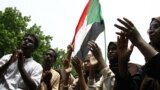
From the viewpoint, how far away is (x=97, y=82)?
552 cm

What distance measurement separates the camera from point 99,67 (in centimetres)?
555

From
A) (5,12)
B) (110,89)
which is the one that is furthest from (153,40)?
(5,12)

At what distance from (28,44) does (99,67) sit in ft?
4.79

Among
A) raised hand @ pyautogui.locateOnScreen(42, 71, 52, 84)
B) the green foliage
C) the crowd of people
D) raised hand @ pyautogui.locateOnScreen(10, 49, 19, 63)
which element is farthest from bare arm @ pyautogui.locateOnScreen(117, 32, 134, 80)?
the green foliage

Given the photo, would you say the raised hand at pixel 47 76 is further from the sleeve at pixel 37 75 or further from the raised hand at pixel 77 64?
the sleeve at pixel 37 75

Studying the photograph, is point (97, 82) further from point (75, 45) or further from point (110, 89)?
point (75, 45)

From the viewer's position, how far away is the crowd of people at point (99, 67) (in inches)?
150

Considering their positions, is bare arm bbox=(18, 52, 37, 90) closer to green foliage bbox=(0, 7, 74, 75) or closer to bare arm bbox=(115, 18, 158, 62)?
bare arm bbox=(115, 18, 158, 62)

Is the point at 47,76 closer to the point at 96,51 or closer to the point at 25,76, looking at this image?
the point at 25,76

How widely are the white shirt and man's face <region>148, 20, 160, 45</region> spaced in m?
2.59

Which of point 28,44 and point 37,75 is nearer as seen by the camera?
point 37,75

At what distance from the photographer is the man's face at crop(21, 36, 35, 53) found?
654 cm

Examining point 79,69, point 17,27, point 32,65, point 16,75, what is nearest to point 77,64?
point 79,69

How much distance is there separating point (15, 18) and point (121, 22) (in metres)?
33.5
